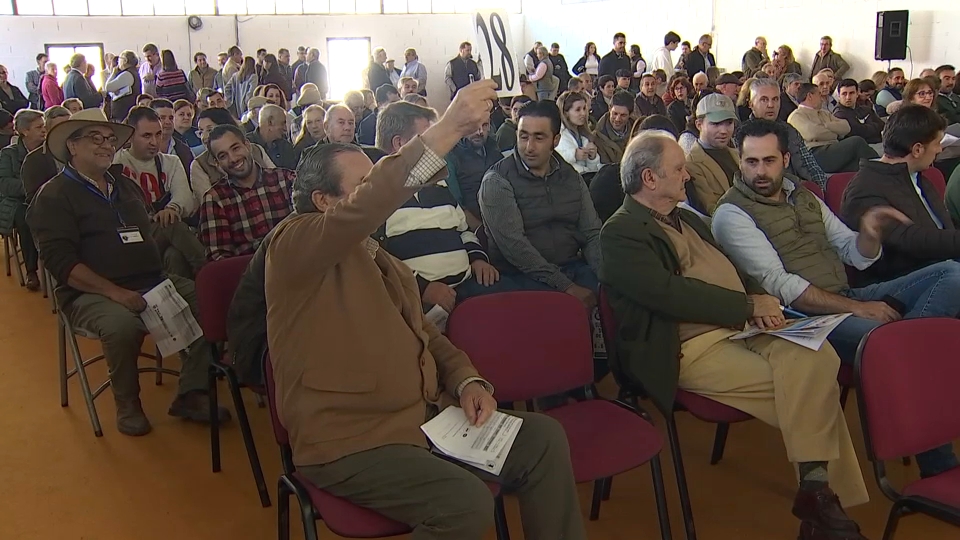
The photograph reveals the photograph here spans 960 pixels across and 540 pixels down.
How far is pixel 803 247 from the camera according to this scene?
2916mm

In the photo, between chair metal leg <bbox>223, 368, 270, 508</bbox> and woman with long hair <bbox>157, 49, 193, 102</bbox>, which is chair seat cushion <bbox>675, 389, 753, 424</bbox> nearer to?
chair metal leg <bbox>223, 368, 270, 508</bbox>

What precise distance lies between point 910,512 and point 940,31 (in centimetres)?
989

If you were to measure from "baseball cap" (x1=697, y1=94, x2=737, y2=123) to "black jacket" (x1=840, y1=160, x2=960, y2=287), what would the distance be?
0.75m

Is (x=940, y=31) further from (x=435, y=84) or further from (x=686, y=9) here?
(x=435, y=84)

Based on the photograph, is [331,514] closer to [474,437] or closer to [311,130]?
[474,437]

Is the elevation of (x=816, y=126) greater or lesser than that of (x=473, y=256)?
greater

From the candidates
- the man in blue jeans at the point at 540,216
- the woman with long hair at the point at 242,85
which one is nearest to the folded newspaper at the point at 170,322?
the man in blue jeans at the point at 540,216

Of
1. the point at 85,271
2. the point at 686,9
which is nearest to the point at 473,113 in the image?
the point at 85,271

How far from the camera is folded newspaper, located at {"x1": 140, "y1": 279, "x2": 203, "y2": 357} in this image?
10.2 ft

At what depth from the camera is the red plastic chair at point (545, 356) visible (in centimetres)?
216

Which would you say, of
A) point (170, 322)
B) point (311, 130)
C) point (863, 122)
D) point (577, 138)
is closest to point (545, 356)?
point (170, 322)

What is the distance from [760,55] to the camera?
37.3 feet

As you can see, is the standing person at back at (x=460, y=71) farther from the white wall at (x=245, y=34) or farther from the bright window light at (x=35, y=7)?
the bright window light at (x=35, y=7)

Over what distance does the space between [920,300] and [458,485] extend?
195cm
